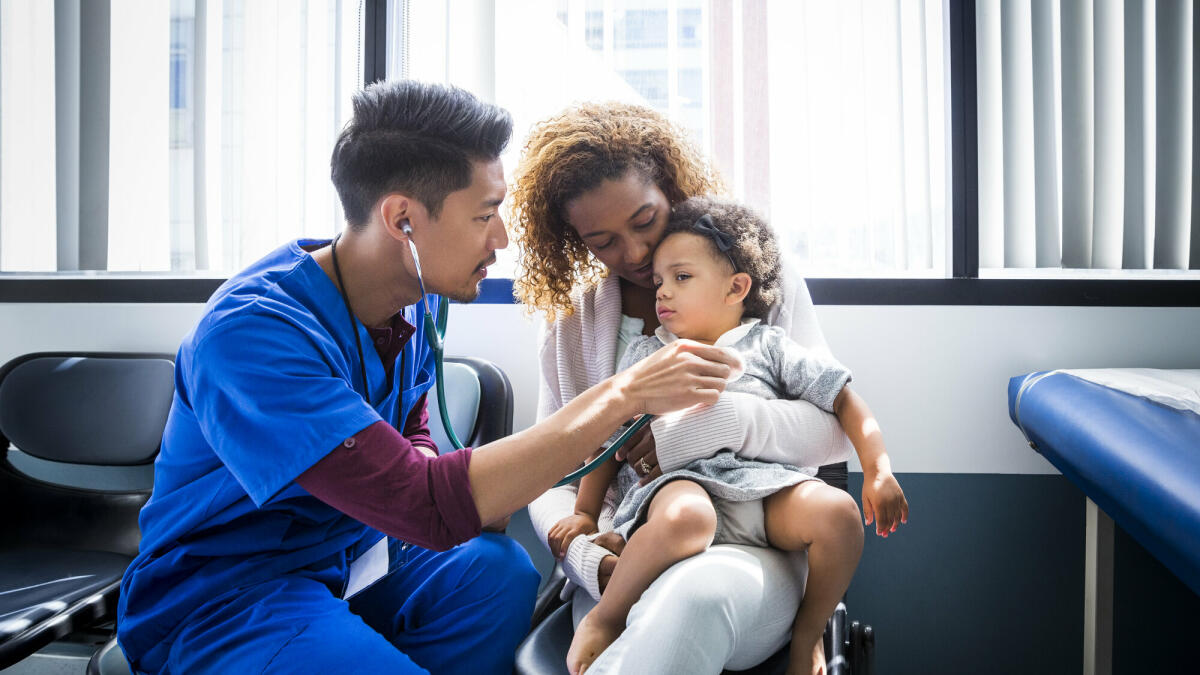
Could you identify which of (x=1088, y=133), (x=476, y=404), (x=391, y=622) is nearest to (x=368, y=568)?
(x=391, y=622)

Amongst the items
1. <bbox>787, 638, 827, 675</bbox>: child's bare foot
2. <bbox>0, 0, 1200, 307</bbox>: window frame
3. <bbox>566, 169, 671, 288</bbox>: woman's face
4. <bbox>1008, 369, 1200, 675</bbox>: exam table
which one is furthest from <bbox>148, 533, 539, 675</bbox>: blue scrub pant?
<bbox>1008, 369, 1200, 675</bbox>: exam table

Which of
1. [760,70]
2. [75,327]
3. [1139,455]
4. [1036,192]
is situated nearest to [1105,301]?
[1036,192]

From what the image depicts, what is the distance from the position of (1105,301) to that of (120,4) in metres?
2.66

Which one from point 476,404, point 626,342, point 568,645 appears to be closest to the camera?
point 568,645

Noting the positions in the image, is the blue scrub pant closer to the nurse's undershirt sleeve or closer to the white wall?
the nurse's undershirt sleeve

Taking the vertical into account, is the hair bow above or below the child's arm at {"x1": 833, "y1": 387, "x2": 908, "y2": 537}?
above

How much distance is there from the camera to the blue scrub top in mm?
864

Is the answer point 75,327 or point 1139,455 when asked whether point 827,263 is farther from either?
point 75,327

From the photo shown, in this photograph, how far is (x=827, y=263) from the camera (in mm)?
1831

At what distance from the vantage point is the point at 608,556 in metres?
1.06

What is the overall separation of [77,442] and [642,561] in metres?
1.52

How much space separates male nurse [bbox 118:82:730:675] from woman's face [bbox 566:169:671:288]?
0.70 ft

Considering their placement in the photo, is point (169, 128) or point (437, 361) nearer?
point (437, 361)

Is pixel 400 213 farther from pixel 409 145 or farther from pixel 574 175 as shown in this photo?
pixel 574 175
